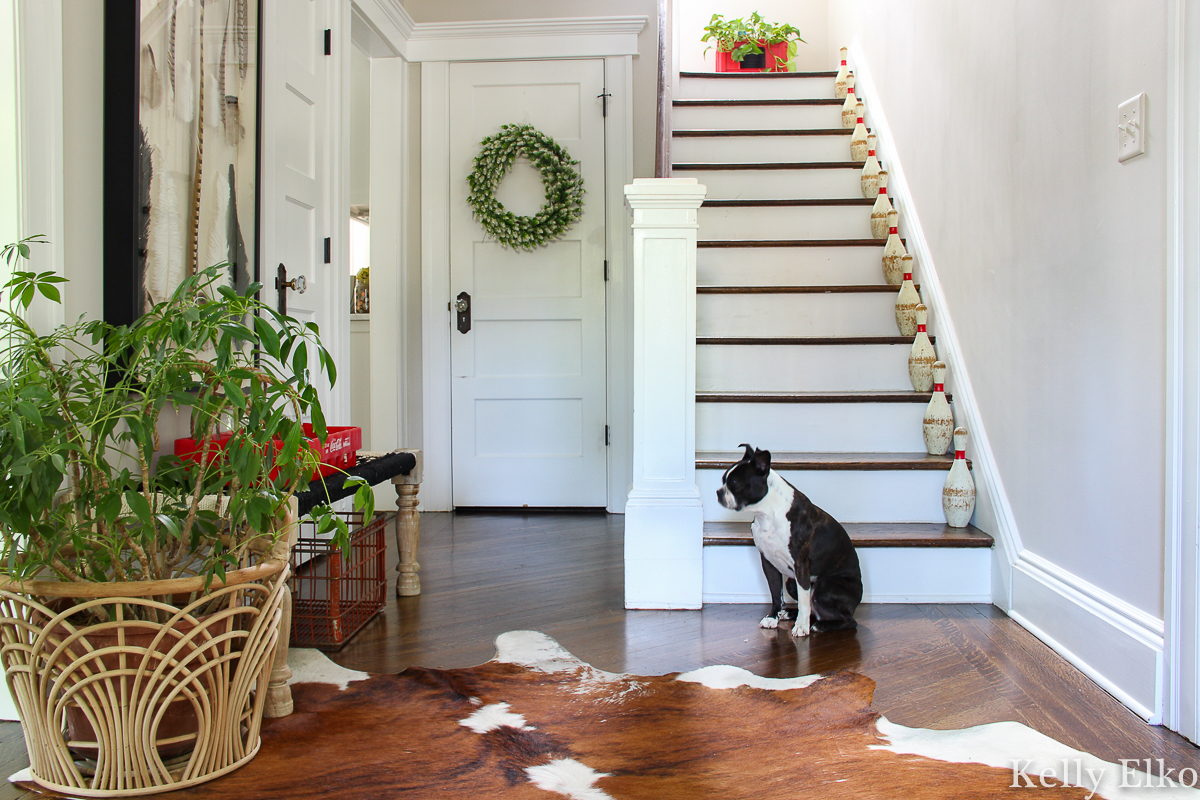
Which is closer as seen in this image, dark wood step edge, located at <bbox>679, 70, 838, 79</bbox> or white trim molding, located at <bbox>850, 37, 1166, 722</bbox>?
white trim molding, located at <bbox>850, 37, 1166, 722</bbox>

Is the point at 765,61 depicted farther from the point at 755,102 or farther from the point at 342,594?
the point at 342,594

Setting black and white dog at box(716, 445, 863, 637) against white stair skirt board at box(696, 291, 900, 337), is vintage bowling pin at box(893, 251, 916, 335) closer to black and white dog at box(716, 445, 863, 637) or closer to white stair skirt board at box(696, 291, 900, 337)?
white stair skirt board at box(696, 291, 900, 337)

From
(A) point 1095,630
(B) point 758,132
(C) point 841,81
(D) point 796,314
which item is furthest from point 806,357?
(C) point 841,81

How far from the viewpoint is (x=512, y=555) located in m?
3.06

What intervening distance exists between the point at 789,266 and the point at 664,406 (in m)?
1.36

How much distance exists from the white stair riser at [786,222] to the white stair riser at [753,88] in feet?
3.96

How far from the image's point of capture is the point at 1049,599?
2.04 metres

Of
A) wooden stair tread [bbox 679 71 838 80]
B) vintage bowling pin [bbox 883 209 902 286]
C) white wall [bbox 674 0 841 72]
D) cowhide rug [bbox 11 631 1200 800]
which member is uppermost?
white wall [bbox 674 0 841 72]

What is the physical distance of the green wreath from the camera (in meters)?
3.92

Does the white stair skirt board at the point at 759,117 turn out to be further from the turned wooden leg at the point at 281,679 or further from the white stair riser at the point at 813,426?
the turned wooden leg at the point at 281,679

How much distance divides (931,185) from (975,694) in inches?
81.8

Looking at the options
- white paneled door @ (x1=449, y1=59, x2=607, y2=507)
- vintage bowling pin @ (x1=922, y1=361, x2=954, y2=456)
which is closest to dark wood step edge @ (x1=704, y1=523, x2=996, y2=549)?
vintage bowling pin @ (x1=922, y1=361, x2=954, y2=456)

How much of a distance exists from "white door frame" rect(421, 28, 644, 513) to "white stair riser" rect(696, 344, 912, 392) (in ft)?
3.09

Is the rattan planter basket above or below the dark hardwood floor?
above
